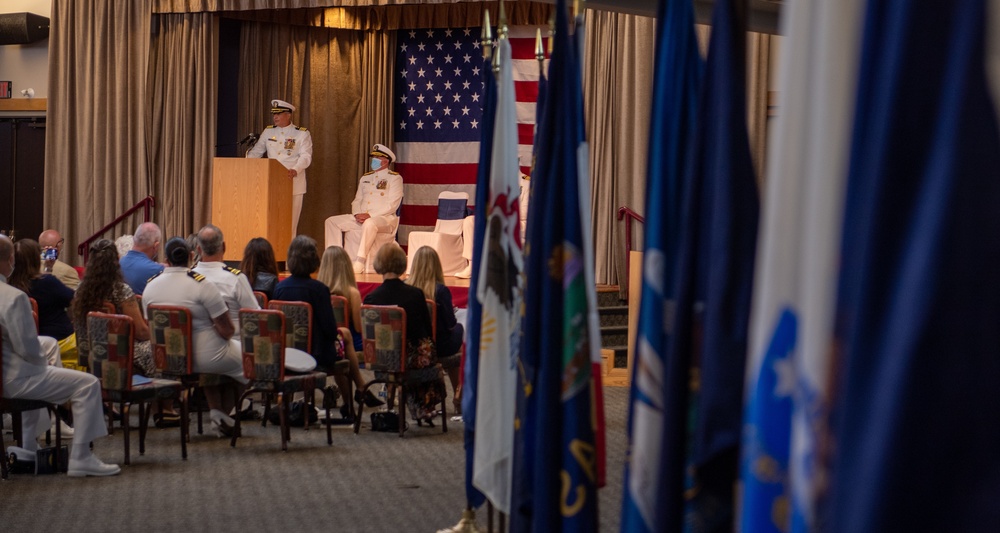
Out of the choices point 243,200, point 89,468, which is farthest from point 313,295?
point 243,200

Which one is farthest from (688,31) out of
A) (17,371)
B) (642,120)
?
(642,120)

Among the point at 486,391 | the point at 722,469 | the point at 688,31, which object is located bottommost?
the point at 486,391

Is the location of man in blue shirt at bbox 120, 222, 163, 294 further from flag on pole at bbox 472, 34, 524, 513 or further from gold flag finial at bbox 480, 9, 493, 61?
flag on pole at bbox 472, 34, 524, 513

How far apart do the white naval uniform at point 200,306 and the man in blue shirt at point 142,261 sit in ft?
3.44

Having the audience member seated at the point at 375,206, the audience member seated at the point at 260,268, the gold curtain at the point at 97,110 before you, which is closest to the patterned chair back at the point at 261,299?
the audience member seated at the point at 260,268

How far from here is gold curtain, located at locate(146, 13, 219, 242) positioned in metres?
12.5

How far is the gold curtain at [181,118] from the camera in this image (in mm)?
12539

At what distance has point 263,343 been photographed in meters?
5.98

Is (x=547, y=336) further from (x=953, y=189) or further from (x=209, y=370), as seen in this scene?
(x=209, y=370)

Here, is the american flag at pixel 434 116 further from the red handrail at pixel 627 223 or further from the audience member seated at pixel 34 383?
the audience member seated at pixel 34 383

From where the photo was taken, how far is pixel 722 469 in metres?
1.56

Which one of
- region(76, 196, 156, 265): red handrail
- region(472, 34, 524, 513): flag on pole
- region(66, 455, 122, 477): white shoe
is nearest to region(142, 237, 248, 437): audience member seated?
region(66, 455, 122, 477): white shoe

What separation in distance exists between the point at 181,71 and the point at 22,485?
26.8ft

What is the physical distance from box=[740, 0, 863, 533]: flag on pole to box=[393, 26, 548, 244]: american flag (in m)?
12.4
